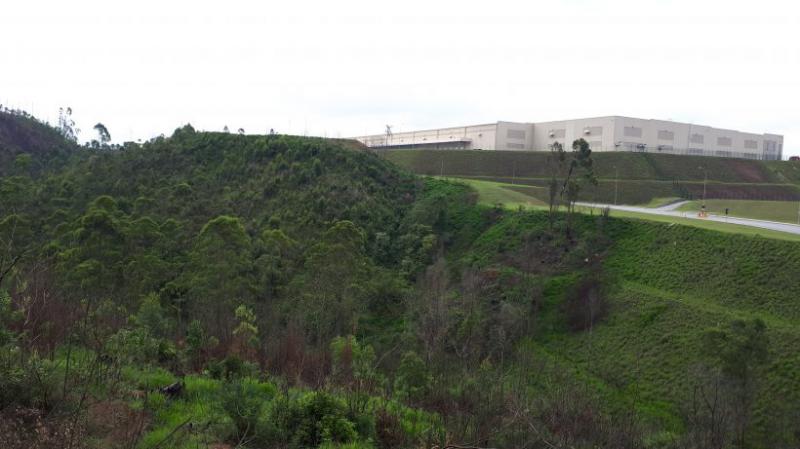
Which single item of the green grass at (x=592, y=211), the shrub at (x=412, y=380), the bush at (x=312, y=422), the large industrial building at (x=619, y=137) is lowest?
the shrub at (x=412, y=380)

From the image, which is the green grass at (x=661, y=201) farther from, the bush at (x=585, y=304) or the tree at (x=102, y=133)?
the tree at (x=102, y=133)

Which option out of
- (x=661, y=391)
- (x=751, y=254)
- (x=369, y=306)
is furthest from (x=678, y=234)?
(x=369, y=306)

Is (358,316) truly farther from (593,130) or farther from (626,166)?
(593,130)

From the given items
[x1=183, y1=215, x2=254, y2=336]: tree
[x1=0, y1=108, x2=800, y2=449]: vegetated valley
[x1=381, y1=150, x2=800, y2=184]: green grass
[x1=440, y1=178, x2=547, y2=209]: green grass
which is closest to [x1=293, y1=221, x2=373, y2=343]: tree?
[x1=0, y1=108, x2=800, y2=449]: vegetated valley

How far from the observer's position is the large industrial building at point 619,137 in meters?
53.4

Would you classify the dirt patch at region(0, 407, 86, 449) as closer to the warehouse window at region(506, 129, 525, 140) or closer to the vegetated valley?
the vegetated valley

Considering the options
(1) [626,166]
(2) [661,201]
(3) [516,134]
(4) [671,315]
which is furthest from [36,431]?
(3) [516,134]

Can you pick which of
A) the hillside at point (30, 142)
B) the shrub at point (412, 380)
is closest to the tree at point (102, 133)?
the hillside at point (30, 142)

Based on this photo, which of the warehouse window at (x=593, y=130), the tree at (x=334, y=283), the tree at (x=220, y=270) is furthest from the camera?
the warehouse window at (x=593, y=130)

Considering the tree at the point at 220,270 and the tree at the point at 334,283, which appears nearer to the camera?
the tree at the point at 220,270

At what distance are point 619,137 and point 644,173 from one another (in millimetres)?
5404

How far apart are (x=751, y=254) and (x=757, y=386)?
27.5 ft

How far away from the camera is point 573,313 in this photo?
78.7ft

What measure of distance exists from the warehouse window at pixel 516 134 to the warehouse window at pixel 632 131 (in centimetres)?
1067
